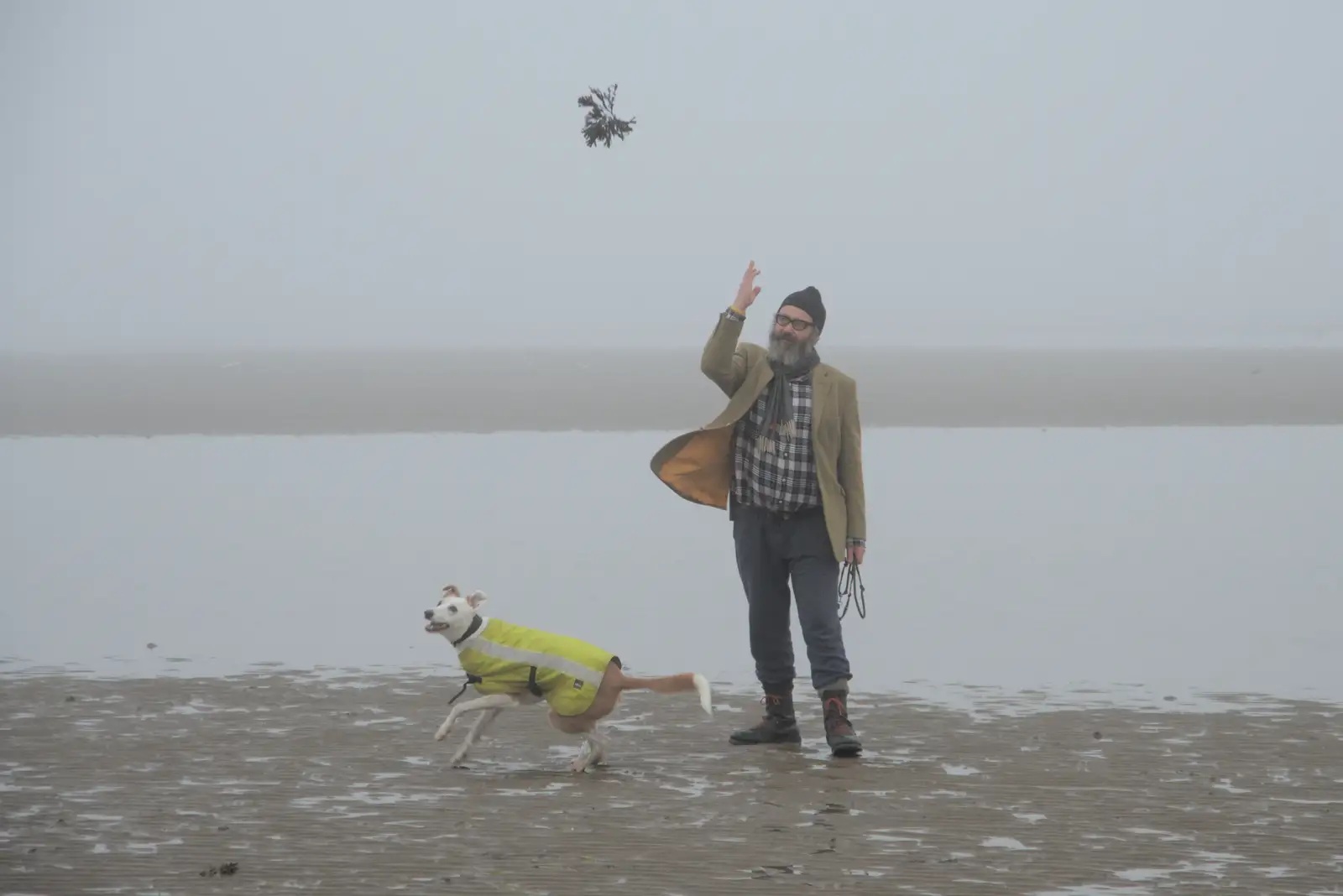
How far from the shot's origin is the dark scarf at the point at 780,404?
9352mm

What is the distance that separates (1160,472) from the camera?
81.8ft

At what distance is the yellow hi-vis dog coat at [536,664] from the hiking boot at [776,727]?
0.93 metres

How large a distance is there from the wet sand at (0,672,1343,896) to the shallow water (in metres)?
1.11

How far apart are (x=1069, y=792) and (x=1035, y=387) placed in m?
37.7

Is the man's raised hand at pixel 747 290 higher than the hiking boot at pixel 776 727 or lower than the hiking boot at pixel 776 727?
higher

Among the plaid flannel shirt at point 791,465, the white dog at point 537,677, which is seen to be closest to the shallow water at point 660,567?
the plaid flannel shirt at point 791,465

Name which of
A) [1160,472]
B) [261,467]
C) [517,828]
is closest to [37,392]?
[261,467]

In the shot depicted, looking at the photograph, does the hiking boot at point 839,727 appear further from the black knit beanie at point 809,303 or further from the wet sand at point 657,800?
the black knit beanie at point 809,303

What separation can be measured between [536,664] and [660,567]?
297 inches

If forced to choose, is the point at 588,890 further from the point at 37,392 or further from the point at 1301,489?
the point at 37,392

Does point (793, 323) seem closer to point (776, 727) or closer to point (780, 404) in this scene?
point (780, 404)

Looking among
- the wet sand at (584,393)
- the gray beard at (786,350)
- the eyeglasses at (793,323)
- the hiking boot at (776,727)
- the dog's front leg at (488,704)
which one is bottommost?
the hiking boot at (776,727)

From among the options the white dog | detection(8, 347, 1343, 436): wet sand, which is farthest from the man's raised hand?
detection(8, 347, 1343, 436): wet sand

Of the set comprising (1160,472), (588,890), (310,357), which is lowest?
(588,890)
